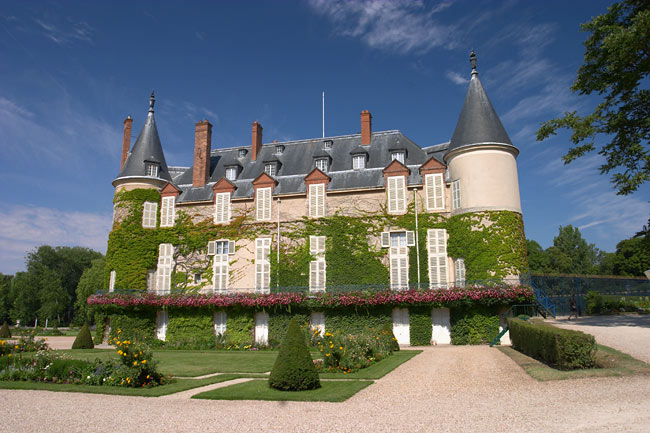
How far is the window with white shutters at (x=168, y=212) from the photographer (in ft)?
93.6

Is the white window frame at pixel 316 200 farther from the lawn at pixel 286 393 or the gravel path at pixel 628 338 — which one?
the lawn at pixel 286 393

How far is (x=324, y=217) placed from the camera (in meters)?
25.9

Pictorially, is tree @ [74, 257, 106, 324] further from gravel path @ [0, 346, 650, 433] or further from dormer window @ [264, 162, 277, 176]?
gravel path @ [0, 346, 650, 433]

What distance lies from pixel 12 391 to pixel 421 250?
18.4m

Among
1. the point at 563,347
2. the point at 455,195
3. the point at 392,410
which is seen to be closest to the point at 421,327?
the point at 455,195

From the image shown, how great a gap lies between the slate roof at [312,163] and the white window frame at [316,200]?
0.49 metres

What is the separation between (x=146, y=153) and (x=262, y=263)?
1090cm

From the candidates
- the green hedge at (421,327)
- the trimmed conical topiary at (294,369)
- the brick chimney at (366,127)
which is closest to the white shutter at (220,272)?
the green hedge at (421,327)

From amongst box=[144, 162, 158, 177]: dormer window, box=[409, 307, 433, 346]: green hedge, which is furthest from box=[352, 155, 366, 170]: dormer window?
box=[144, 162, 158, 177]: dormer window

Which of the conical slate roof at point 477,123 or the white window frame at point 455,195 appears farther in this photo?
the white window frame at point 455,195

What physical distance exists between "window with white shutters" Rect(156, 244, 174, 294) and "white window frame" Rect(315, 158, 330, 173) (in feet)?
33.4

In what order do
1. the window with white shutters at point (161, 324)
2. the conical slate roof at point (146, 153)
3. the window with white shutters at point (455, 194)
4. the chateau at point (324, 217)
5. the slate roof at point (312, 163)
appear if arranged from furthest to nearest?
the conical slate roof at point (146, 153), the slate roof at point (312, 163), the window with white shutters at point (161, 324), the window with white shutters at point (455, 194), the chateau at point (324, 217)

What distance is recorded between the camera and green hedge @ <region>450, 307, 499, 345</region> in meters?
22.1

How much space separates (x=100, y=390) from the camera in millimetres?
11141
